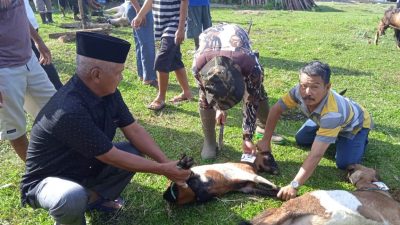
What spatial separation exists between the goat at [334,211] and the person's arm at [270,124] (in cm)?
89

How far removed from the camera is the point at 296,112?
5.26 meters

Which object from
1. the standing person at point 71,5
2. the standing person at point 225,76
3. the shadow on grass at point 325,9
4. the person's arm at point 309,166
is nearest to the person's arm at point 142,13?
the standing person at point 225,76

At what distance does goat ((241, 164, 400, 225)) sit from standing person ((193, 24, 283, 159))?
2.93ft

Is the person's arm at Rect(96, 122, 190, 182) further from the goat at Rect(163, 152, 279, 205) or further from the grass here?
the grass

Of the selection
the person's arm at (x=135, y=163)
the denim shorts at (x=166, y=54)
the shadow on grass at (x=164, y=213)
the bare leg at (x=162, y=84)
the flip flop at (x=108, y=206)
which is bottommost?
the shadow on grass at (x=164, y=213)

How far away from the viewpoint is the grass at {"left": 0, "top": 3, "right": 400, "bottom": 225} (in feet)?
10.8

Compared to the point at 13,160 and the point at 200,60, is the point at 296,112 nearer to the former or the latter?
the point at 200,60

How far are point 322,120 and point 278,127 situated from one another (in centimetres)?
147

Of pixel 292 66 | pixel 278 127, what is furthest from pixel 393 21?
pixel 278 127

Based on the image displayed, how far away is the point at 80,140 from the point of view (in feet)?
8.43

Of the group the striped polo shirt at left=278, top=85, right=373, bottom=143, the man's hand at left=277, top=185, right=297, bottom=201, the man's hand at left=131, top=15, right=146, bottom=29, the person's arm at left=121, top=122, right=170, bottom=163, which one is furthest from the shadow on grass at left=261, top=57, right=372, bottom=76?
the person's arm at left=121, top=122, right=170, bottom=163

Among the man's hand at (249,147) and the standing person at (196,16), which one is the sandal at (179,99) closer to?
the standing person at (196,16)

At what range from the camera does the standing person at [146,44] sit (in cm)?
571

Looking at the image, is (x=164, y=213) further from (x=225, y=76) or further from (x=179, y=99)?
(x=179, y=99)
